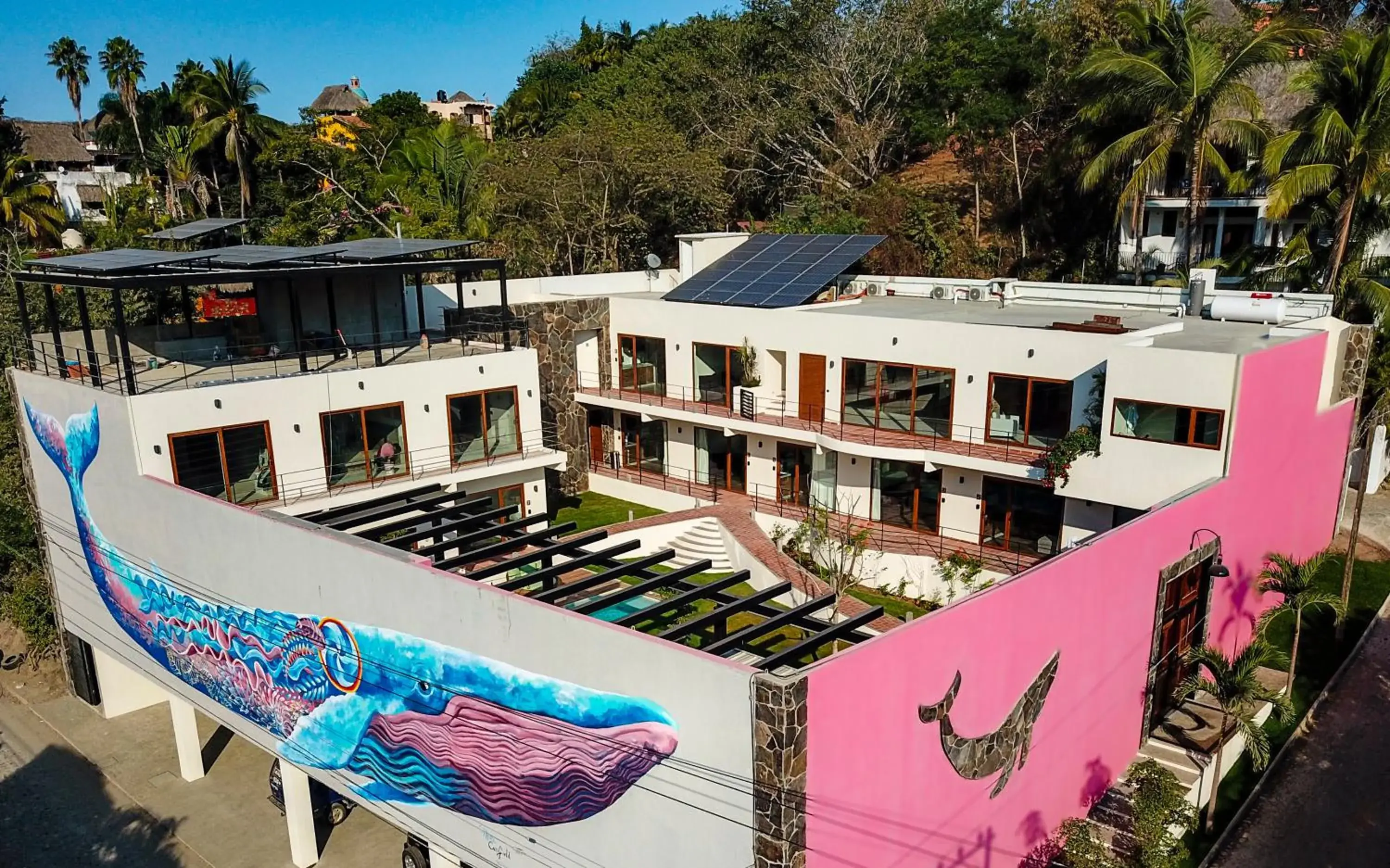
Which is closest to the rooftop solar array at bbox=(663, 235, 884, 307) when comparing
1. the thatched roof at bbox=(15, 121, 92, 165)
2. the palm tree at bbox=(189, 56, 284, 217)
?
the palm tree at bbox=(189, 56, 284, 217)

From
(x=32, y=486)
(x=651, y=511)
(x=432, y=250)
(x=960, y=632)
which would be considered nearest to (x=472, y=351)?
(x=432, y=250)

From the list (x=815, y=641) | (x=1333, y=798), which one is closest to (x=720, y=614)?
(x=815, y=641)

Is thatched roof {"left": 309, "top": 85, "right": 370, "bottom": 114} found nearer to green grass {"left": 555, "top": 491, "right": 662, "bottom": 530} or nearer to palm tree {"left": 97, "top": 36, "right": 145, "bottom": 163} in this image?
palm tree {"left": 97, "top": 36, "right": 145, "bottom": 163}

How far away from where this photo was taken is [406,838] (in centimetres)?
1753

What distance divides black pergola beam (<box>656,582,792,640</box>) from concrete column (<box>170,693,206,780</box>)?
42.2ft

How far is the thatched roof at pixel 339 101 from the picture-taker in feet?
332

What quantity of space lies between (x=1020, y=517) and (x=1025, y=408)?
264 centimetres

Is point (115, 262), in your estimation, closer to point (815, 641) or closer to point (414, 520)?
point (414, 520)

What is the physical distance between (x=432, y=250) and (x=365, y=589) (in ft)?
37.1

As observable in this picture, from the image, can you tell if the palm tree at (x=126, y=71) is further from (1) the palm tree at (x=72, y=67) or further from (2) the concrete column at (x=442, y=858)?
(2) the concrete column at (x=442, y=858)

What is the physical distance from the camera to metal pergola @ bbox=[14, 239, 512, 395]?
18797 millimetres

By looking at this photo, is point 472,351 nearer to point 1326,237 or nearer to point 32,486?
point 32,486

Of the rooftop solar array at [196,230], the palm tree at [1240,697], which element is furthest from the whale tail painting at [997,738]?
the rooftop solar array at [196,230]

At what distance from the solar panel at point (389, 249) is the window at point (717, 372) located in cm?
801
